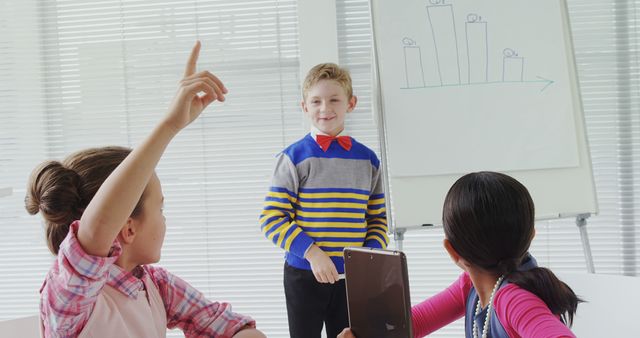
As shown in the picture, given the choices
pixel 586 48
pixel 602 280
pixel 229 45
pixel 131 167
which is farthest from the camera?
pixel 229 45

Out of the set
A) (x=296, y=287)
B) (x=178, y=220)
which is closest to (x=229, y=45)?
(x=178, y=220)

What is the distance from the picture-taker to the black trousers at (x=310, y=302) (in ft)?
6.83

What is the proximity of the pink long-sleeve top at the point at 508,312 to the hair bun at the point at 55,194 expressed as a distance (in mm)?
704

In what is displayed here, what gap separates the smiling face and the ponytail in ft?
3.79

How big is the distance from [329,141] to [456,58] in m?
0.63

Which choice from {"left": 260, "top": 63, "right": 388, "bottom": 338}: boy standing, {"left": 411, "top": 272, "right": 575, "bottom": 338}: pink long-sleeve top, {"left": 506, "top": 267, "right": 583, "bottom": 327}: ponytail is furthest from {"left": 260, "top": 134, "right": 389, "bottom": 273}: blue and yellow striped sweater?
{"left": 506, "top": 267, "right": 583, "bottom": 327}: ponytail

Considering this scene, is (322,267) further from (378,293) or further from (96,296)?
(96,296)

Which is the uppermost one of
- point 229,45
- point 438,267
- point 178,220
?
point 229,45

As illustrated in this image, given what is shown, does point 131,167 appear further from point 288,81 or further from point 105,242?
point 288,81

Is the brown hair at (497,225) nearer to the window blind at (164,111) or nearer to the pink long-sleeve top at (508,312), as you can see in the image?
the pink long-sleeve top at (508,312)

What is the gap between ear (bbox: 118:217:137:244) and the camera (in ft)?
3.40

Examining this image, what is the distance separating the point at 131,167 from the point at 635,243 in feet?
8.73

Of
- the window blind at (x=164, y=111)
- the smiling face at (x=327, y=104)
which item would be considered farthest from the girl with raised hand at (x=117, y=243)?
the window blind at (x=164, y=111)

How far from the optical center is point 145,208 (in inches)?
41.9
